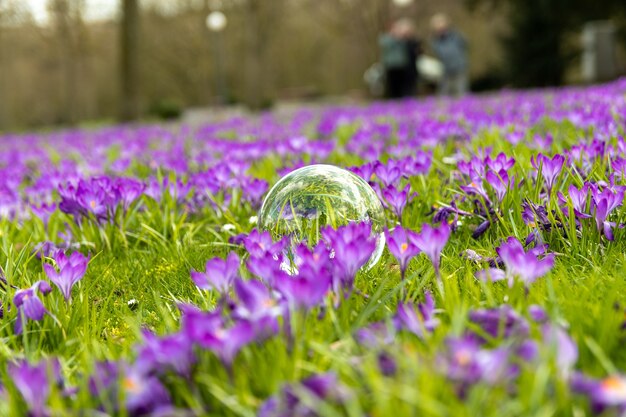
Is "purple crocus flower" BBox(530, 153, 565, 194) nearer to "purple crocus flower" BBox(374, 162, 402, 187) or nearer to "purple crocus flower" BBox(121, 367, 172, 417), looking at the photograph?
"purple crocus flower" BBox(374, 162, 402, 187)

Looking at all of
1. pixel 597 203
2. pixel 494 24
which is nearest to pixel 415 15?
pixel 494 24

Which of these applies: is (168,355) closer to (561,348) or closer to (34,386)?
(34,386)

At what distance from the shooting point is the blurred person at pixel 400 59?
1634 cm

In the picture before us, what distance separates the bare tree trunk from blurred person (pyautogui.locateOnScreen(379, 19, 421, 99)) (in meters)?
6.52

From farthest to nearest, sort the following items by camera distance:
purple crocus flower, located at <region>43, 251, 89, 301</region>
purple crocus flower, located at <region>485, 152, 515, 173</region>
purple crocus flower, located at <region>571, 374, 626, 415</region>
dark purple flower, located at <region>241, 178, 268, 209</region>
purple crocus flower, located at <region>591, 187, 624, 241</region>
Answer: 1. dark purple flower, located at <region>241, 178, 268, 209</region>
2. purple crocus flower, located at <region>485, 152, 515, 173</region>
3. purple crocus flower, located at <region>591, 187, 624, 241</region>
4. purple crocus flower, located at <region>43, 251, 89, 301</region>
5. purple crocus flower, located at <region>571, 374, 626, 415</region>

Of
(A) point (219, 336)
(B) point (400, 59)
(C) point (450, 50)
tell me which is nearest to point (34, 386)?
(A) point (219, 336)

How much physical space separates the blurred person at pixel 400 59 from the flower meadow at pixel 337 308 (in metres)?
13.6

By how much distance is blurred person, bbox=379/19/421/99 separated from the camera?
Result: 53.6 feet

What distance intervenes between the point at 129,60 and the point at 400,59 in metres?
7.32

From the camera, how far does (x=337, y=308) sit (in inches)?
60.3

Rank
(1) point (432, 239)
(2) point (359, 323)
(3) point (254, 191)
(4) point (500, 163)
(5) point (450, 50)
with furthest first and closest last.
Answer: (5) point (450, 50) < (3) point (254, 191) < (4) point (500, 163) < (1) point (432, 239) < (2) point (359, 323)

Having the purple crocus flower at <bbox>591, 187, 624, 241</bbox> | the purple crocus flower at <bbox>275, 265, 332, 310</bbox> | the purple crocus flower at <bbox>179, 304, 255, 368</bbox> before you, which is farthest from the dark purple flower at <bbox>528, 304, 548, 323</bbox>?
the purple crocus flower at <bbox>591, 187, 624, 241</bbox>

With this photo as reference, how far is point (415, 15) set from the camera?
3616cm

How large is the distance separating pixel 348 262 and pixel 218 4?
3827 centimetres
